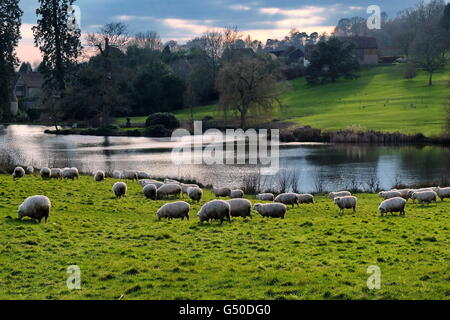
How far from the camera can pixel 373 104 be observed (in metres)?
84.6

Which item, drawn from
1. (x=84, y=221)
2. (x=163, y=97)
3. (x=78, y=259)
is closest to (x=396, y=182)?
(x=84, y=221)

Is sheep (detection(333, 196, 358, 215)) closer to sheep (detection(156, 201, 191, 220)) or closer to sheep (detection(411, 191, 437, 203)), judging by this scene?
sheep (detection(411, 191, 437, 203))

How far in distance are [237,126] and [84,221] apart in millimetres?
61240

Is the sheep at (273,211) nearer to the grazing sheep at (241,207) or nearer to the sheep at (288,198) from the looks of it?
the grazing sheep at (241,207)

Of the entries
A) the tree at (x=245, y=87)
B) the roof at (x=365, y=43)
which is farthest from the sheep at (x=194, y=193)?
the roof at (x=365, y=43)

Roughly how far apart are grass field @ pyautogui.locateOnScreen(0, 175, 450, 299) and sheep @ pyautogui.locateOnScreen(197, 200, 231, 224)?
1.53ft

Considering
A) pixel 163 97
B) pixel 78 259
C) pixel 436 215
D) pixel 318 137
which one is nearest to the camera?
pixel 78 259

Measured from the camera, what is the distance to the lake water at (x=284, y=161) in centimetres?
3981

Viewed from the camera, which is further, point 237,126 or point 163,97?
point 163,97

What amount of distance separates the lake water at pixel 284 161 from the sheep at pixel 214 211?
55.2ft

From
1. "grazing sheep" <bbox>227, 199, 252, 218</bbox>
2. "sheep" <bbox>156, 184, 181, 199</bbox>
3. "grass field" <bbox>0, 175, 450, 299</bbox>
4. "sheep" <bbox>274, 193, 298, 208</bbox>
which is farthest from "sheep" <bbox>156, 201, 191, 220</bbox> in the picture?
"sheep" <bbox>274, 193, 298, 208</bbox>

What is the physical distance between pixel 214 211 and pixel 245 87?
5810cm
